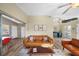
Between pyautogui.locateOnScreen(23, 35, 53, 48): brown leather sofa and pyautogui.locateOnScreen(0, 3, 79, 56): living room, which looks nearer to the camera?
pyautogui.locateOnScreen(0, 3, 79, 56): living room

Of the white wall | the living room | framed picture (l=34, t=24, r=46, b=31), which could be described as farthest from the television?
framed picture (l=34, t=24, r=46, b=31)

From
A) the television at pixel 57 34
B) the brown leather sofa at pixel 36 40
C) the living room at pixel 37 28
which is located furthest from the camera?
the brown leather sofa at pixel 36 40

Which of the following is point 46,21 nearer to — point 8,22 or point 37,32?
point 37,32

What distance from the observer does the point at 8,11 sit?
253cm

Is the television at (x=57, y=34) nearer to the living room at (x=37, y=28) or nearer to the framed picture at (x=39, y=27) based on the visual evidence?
the living room at (x=37, y=28)

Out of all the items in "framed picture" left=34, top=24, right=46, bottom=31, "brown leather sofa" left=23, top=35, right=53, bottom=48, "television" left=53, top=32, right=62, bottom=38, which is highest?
"framed picture" left=34, top=24, right=46, bottom=31

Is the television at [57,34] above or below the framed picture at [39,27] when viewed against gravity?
below

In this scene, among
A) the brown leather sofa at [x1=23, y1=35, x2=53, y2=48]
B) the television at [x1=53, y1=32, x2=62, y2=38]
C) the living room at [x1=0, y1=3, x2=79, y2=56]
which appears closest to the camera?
the living room at [x1=0, y1=3, x2=79, y2=56]

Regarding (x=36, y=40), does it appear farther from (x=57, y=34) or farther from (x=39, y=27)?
(x=57, y=34)

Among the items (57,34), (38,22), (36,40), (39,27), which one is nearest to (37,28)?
(39,27)

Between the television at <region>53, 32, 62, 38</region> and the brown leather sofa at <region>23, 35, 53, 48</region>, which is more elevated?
the television at <region>53, 32, 62, 38</region>

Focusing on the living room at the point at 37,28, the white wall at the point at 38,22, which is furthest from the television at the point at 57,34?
the white wall at the point at 38,22

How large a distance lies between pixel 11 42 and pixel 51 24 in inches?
52.1

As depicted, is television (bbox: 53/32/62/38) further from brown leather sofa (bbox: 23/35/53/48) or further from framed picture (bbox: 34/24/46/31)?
framed picture (bbox: 34/24/46/31)
